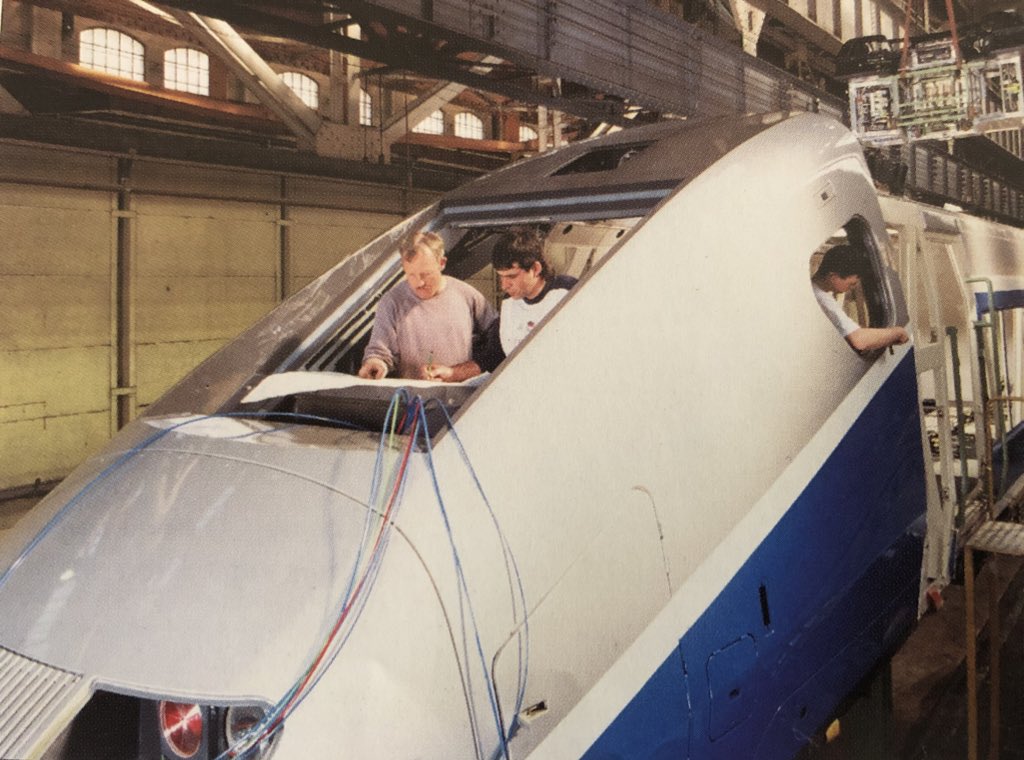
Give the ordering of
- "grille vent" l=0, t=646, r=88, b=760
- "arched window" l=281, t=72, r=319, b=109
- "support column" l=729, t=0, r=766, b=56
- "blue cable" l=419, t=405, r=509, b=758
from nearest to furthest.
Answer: "grille vent" l=0, t=646, r=88, b=760, "blue cable" l=419, t=405, r=509, b=758, "support column" l=729, t=0, r=766, b=56, "arched window" l=281, t=72, r=319, b=109

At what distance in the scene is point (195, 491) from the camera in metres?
2.29

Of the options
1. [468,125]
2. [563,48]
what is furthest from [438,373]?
[468,125]

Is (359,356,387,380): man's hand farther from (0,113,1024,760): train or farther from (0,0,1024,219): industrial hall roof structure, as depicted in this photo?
(0,0,1024,219): industrial hall roof structure

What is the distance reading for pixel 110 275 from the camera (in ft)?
29.7

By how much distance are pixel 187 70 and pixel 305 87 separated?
2178 millimetres

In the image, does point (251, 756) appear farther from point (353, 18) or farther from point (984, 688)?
point (353, 18)

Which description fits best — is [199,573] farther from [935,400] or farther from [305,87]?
[305,87]

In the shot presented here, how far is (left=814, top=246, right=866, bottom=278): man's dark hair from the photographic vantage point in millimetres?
3586

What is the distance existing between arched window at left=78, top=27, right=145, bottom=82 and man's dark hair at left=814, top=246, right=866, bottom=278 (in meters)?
12.8

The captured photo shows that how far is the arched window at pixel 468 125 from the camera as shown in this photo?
63.3ft

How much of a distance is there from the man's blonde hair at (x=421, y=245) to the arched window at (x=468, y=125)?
640 inches

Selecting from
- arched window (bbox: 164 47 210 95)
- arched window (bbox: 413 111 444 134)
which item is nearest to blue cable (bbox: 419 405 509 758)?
arched window (bbox: 164 47 210 95)

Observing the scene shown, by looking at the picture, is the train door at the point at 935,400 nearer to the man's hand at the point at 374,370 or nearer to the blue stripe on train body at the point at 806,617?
the blue stripe on train body at the point at 806,617

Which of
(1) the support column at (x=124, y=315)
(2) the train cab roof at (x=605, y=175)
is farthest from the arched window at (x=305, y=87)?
(2) the train cab roof at (x=605, y=175)
